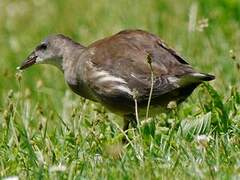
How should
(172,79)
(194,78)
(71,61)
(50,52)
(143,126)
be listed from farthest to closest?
1. (50,52)
2. (71,61)
3. (172,79)
4. (194,78)
5. (143,126)

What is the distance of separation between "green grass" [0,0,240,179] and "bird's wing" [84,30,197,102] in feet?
0.70

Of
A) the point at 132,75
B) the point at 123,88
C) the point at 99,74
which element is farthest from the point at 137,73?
the point at 99,74

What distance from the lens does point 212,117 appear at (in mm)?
5992

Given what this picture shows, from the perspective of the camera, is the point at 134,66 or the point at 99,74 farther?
the point at 99,74

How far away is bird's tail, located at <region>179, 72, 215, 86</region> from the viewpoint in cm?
588

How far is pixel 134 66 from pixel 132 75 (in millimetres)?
71

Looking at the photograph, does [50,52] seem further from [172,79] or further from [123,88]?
[172,79]

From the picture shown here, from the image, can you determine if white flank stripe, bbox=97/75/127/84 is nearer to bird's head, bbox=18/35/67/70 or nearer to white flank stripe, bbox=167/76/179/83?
white flank stripe, bbox=167/76/179/83

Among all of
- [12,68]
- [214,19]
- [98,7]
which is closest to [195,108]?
[214,19]

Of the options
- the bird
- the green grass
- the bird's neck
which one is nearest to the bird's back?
the bird

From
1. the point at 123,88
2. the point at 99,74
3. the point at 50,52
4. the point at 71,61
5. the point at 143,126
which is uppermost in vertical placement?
the point at 50,52

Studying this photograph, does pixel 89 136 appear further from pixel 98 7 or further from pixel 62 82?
pixel 98 7

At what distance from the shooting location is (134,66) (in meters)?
6.14

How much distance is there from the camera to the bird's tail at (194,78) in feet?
19.3
